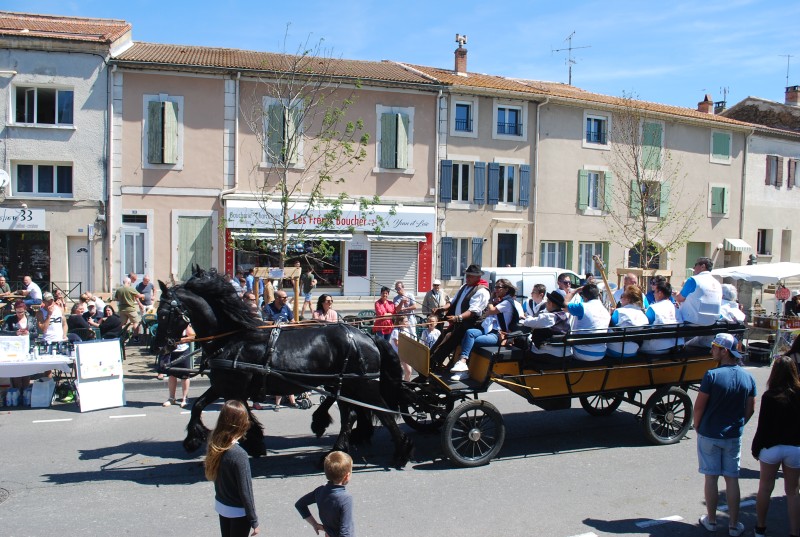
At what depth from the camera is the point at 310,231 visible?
21.1 meters

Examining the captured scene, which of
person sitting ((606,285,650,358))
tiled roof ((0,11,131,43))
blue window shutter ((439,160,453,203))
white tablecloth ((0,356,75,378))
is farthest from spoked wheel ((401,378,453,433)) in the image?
tiled roof ((0,11,131,43))

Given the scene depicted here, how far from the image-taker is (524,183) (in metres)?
25.0

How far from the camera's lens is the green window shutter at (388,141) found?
22.8m

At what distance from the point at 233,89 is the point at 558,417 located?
16.1m

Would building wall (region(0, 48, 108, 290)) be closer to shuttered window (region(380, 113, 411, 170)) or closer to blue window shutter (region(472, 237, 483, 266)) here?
shuttered window (region(380, 113, 411, 170))

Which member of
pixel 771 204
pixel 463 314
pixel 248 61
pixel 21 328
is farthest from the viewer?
pixel 771 204

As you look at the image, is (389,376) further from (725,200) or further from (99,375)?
(725,200)

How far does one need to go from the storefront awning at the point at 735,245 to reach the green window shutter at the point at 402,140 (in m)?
15.8

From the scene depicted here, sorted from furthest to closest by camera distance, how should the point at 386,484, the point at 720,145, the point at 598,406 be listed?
the point at 720,145 → the point at 598,406 → the point at 386,484

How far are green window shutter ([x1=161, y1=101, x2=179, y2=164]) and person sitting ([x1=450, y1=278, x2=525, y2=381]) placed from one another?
623 inches

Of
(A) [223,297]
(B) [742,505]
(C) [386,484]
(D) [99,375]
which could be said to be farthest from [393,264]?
(B) [742,505]

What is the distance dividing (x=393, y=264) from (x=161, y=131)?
873 centimetres

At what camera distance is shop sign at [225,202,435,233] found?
821 inches

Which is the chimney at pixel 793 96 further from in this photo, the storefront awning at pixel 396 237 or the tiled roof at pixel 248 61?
the storefront awning at pixel 396 237
